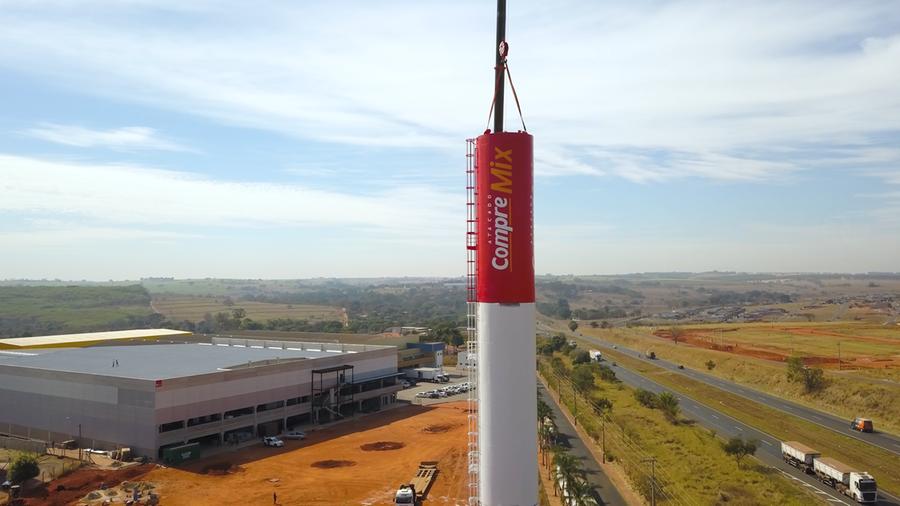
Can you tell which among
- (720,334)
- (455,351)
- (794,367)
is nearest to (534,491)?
(794,367)

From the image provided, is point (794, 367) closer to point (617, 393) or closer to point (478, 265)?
point (617, 393)

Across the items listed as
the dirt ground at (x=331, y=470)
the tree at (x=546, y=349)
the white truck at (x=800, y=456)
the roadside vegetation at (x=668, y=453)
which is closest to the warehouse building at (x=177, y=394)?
the dirt ground at (x=331, y=470)

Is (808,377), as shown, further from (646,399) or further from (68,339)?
(68,339)

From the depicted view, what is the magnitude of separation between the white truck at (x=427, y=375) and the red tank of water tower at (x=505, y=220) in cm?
8379

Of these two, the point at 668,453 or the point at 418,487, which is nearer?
the point at 418,487

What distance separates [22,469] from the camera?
154ft

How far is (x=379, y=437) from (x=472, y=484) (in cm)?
4126

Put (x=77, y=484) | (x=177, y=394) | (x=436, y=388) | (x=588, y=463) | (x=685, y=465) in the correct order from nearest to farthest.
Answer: (x=77, y=484) < (x=685, y=465) < (x=588, y=463) < (x=177, y=394) < (x=436, y=388)

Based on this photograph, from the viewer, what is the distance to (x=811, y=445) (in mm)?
59906

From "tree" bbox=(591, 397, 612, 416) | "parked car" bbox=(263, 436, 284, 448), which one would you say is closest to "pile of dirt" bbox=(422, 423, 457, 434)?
"parked car" bbox=(263, 436, 284, 448)

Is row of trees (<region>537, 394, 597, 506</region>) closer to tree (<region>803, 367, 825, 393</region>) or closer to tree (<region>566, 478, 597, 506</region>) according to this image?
tree (<region>566, 478, 597, 506</region>)

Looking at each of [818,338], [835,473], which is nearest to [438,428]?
[835,473]

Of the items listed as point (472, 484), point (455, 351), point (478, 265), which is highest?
point (478, 265)

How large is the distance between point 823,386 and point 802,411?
1096 centimetres
